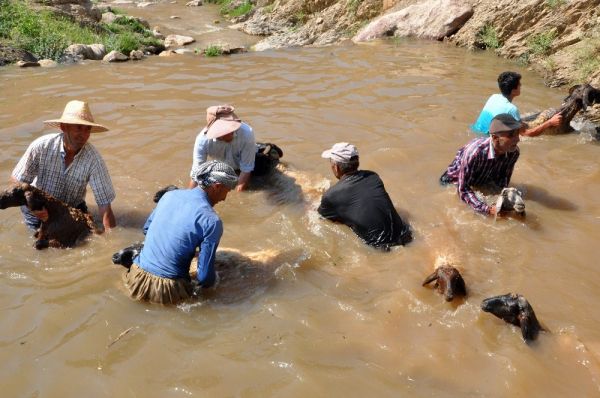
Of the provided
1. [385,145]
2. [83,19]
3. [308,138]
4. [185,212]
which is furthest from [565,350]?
[83,19]

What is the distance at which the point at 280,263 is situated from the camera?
160 inches

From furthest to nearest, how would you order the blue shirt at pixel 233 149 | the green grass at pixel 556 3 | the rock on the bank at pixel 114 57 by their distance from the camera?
the rock on the bank at pixel 114 57 → the green grass at pixel 556 3 → the blue shirt at pixel 233 149

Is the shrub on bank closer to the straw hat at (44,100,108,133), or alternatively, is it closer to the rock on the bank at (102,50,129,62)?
the rock on the bank at (102,50,129,62)

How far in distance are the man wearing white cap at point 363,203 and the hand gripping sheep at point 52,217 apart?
2.24 meters

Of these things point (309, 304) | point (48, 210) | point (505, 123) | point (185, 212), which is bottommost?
point (309, 304)

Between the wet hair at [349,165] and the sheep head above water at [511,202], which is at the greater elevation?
the wet hair at [349,165]

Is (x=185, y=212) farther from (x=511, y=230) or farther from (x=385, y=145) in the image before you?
(x=385, y=145)

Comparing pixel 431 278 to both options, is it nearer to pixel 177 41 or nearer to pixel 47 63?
pixel 47 63

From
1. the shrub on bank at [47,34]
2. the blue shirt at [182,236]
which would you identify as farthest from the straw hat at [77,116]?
the shrub on bank at [47,34]

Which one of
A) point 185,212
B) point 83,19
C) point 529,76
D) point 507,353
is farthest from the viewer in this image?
point 83,19

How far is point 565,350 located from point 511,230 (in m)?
1.58

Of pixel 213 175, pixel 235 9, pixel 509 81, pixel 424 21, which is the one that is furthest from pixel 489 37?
pixel 235 9

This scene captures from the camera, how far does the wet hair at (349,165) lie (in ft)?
14.1

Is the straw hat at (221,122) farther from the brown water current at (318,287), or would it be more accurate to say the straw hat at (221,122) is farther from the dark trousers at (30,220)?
the dark trousers at (30,220)
